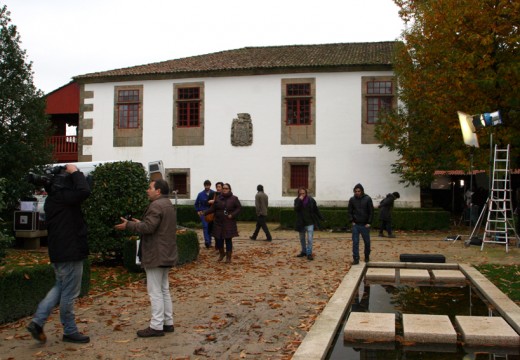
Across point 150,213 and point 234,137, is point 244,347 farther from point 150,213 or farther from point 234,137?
point 234,137

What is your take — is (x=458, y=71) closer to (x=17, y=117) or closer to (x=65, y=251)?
(x=17, y=117)

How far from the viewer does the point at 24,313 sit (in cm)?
645

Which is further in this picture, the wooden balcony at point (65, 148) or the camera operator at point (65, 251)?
the wooden balcony at point (65, 148)

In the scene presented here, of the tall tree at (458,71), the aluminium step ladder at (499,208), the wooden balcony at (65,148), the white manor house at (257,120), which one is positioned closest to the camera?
the aluminium step ladder at (499,208)

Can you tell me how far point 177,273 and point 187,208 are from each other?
13431 millimetres

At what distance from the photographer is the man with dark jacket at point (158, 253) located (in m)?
5.68

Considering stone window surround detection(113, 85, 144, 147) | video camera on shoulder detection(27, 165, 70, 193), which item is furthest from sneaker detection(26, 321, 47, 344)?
stone window surround detection(113, 85, 144, 147)

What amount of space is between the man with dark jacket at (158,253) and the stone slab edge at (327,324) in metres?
1.58

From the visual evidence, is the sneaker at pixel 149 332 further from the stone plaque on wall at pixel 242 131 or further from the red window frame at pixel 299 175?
the stone plaque on wall at pixel 242 131

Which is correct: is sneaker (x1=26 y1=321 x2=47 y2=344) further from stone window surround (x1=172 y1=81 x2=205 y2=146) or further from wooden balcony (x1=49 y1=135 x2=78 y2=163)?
wooden balcony (x1=49 y1=135 x2=78 y2=163)

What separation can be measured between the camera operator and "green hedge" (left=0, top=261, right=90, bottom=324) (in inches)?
38.0


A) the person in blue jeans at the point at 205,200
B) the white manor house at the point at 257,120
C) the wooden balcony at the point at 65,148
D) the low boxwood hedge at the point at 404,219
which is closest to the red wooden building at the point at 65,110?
the wooden balcony at the point at 65,148

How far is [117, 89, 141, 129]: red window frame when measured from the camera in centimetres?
2542

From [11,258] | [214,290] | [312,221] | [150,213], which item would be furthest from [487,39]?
[11,258]
